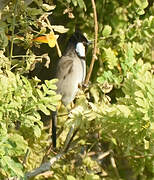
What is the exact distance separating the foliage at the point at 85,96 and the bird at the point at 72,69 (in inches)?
3.1

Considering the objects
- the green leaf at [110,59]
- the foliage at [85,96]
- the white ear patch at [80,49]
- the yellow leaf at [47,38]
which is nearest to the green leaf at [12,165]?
the foliage at [85,96]

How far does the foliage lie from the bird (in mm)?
78

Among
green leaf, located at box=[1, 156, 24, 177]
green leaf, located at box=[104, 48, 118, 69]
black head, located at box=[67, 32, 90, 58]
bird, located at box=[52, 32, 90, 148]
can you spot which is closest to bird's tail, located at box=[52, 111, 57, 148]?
bird, located at box=[52, 32, 90, 148]

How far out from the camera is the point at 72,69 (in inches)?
134

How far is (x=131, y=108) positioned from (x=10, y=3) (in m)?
0.66

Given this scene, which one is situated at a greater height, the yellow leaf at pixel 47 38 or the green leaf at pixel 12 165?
the yellow leaf at pixel 47 38

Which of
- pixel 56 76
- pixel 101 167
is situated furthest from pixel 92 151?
pixel 56 76

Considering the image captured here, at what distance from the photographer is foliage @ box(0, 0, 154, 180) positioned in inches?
76.7

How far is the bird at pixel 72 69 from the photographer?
3252 millimetres

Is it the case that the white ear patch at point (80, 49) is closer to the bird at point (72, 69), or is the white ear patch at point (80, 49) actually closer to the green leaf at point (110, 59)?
the bird at point (72, 69)

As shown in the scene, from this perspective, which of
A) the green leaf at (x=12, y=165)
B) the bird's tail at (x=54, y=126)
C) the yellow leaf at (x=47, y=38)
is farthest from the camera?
the bird's tail at (x=54, y=126)

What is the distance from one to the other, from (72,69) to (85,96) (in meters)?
0.67

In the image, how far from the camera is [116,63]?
273 cm

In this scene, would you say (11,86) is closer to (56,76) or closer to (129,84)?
(129,84)
